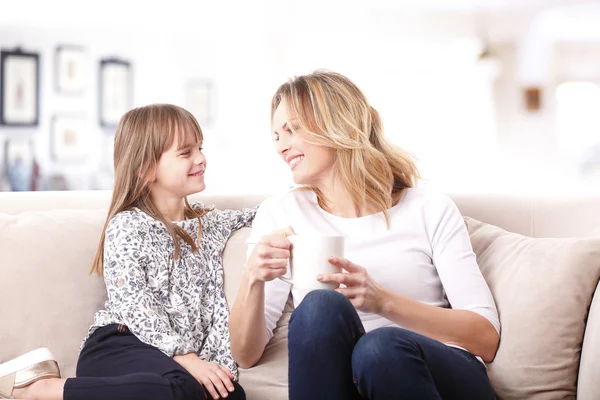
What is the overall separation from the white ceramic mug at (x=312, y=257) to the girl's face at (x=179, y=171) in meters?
0.70

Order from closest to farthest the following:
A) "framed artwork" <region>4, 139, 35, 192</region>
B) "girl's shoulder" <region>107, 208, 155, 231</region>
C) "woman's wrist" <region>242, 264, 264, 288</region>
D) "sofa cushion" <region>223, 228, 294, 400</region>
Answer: "woman's wrist" <region>242, 264, 264, 288</region>
"sofa cushion" <region>223, 228, 294, 400</region>
"girl's shoulder" <region>107, 208, 155, 231</region>
"framed artwork" <region>4, 139, 35, 192</region>

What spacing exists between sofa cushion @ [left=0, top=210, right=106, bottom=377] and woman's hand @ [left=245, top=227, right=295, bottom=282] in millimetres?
597

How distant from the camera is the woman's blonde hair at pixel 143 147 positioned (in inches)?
68.2

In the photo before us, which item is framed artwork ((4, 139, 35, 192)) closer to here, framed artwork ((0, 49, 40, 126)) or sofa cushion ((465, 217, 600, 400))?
framed artwork ((0, 49, 40, 126))

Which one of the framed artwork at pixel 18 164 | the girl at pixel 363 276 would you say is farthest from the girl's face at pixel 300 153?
the framed artwork at pixel 18 164

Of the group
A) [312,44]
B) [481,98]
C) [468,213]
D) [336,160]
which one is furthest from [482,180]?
[336,160]

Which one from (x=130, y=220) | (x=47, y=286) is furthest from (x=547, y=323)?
(x=47, y=286)

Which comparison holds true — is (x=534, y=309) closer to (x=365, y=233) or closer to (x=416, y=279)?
(x=416, y=279)

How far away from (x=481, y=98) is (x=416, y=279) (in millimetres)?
3981

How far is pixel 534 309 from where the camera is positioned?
134 cm

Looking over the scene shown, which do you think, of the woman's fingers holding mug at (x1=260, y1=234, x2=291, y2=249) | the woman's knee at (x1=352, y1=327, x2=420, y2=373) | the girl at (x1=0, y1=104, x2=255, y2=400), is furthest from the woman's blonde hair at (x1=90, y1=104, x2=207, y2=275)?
the woman's knee at (x1=352, y1=327, x2=420, y2=373)

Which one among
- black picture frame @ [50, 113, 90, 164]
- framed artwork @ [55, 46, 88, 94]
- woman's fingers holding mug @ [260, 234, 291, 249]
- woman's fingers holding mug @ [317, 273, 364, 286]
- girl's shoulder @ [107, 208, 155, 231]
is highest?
framed artwork @ [55, 46, 88, 94]

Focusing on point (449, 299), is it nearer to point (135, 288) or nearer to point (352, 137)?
point (352, 137)

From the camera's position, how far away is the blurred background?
4918mm
